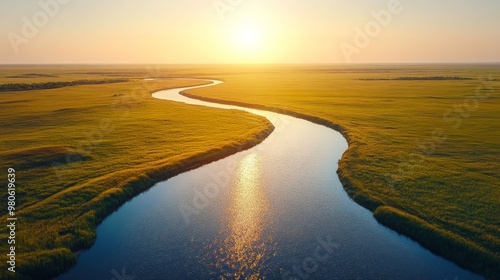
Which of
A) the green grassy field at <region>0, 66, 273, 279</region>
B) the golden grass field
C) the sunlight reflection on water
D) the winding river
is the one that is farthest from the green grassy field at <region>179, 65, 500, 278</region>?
the green grassy field at <region>0, 66, 273, 279</region>

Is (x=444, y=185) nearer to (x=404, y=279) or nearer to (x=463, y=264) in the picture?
(x=463, y=264)

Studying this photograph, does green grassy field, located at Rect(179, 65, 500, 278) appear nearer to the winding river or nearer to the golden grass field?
the golden grass field

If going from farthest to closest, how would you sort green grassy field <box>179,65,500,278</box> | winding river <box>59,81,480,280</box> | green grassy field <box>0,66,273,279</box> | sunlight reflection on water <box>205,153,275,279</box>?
green grassy field <box>0,66,273,279</box>
green grassy field <box>179,65,500,278</box>
sunlight reflection on water <box>205,153,275,279</box>
winding river <box>59,81,480,280</box>

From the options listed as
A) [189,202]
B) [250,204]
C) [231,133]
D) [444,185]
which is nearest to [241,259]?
[250,204]

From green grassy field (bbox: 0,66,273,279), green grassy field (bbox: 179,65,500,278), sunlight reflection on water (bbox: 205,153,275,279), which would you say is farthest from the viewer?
green grassy field (bbox: 0,66,273,279)

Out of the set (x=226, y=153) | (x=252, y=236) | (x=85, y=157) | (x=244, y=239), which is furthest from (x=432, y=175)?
(x=85, y=157)

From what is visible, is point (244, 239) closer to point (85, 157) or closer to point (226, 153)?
point (226, 153)

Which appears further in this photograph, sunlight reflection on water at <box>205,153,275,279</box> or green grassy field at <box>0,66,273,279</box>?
green grassy field at <box>0,66,273,279</box>
